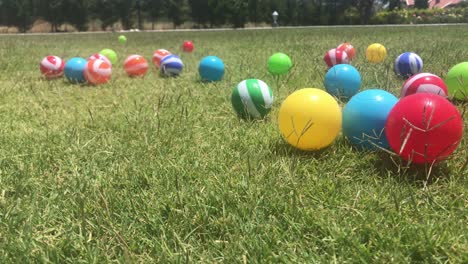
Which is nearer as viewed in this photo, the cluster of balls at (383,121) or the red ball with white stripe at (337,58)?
the cluster of balls at (383,121)

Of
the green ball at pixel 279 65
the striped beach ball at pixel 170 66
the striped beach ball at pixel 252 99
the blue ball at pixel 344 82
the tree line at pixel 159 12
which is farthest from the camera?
the tree line at pixel 159 12

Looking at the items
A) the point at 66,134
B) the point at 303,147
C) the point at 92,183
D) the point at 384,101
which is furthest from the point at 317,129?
the point at 66,134

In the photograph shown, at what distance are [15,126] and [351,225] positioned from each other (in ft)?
11.0

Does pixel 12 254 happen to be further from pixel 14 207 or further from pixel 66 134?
pixel 66 134

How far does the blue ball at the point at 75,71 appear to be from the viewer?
642cm

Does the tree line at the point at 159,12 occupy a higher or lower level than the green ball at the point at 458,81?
higher

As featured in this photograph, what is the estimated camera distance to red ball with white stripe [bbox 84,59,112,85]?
6.28 m

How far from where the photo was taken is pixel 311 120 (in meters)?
2.95

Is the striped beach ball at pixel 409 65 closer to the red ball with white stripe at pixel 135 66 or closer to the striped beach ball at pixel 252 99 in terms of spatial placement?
the striped beach ball at pixel 252 99

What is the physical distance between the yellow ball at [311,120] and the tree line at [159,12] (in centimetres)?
4209

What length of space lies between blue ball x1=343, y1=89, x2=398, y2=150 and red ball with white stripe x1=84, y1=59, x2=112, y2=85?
14.3ft

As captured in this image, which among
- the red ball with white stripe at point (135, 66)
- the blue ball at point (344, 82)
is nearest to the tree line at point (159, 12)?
the red ball with white stripe at point (135, 66)

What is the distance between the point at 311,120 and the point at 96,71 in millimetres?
4323

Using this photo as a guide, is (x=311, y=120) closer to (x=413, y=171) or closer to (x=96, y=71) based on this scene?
(x=413, y=171)
